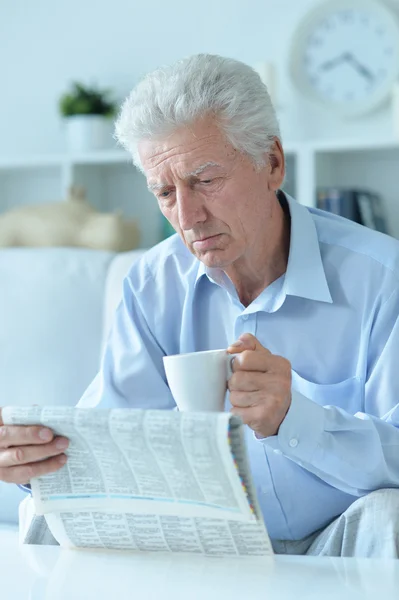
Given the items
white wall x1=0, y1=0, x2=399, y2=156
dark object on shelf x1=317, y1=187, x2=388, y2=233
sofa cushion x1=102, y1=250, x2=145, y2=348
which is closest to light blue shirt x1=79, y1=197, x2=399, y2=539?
sofa cushion x1=102, y1=250, x2=145, y2=348

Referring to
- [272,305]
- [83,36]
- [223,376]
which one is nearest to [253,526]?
[223,376]

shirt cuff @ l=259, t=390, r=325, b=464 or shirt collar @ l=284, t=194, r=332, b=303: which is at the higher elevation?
shirt collar @ l=284, t=194, r=332, b=303

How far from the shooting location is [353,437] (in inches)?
51.4

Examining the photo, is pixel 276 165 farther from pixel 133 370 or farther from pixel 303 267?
pixel 133 370

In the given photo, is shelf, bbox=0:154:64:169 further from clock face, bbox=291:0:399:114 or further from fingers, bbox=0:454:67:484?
fingers, bbox=0:454:67:484

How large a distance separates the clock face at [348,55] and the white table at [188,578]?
2.10 meters

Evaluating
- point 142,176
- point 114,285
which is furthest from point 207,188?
point 142,176

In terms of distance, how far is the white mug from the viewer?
110 centimetres

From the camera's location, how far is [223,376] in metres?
1.13

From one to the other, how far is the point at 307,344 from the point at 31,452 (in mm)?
559

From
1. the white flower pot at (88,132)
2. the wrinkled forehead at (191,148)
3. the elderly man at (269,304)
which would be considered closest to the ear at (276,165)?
the elderly man at (269,304)

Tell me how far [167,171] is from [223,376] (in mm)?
405

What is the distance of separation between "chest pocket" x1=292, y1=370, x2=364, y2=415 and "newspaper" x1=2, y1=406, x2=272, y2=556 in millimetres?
406

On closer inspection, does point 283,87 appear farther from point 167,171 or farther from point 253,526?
point 253,526
